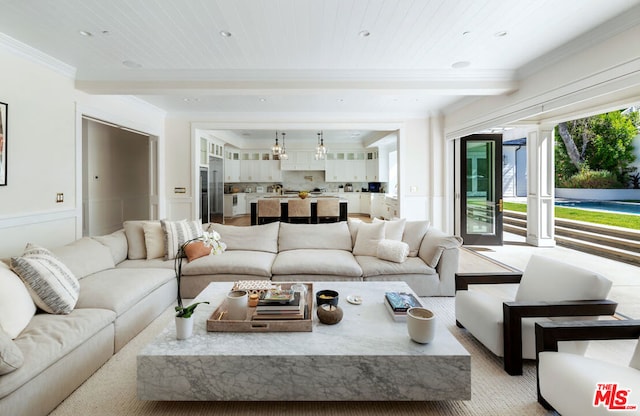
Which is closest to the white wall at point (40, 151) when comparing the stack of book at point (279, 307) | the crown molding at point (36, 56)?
the crown molding at point (36, 56)

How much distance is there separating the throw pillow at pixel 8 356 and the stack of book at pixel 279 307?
45.3 inches

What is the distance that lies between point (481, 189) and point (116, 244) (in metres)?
6.17

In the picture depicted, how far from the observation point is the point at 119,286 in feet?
8.11

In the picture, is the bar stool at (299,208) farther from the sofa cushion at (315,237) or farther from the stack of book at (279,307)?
the stack of book at (279,307)

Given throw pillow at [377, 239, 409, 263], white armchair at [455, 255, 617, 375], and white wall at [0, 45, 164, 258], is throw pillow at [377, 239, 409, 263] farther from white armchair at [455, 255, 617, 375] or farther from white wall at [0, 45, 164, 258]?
white wall at [0, 45, 164, 258]

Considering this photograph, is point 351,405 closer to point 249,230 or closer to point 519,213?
point 249,230

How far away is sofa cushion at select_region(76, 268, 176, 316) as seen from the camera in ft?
7.32

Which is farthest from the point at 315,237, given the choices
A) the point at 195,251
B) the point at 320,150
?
the point at 320,150

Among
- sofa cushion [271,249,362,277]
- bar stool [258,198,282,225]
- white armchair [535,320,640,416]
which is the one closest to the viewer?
white armchair [535,320,640,416]

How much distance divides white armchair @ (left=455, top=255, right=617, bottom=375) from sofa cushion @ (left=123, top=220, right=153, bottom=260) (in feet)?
11.3

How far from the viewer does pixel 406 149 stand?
598cm

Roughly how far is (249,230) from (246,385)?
253 centimetres

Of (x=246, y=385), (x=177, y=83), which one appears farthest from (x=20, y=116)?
(x=246, y=385)

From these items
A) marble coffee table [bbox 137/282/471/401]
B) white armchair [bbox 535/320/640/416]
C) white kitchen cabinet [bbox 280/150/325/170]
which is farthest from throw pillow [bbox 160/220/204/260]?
Result: white kitchen cabinet [bbox 280/150/325/170]
